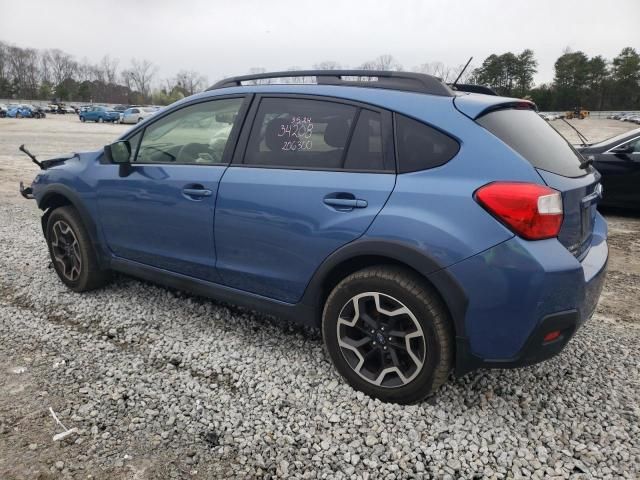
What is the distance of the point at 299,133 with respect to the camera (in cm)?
297

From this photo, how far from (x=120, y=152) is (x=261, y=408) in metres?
2.16

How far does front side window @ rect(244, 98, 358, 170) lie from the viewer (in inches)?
110

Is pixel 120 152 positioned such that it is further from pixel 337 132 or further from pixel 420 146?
pixel 420 146

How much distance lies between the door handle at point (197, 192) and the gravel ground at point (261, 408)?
3.33ft

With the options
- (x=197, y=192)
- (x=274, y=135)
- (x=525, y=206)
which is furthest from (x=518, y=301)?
(x=197, y=192)

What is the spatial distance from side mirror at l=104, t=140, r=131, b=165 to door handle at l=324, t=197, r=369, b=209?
1801 millimetres

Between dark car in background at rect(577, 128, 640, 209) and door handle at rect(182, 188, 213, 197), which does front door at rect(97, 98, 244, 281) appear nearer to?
door handle at rect(182, 188, 213, 197)

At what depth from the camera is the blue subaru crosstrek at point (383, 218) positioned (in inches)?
90.7

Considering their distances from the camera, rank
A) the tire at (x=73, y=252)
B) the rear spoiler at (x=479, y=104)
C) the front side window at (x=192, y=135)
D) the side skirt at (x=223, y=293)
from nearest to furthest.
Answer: the rear spoiler at (x=479, y=104)
the side skirt at (x=223, y=293)
the front side window at (x=192, y=135)
the tire at (x=73, y=252)

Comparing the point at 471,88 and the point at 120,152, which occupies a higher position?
the point at 471,88

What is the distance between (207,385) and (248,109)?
174cm

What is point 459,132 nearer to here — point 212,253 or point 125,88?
point 212,253

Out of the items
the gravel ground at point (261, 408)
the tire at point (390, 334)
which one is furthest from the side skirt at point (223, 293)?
the gravel ground at point (261, 408)

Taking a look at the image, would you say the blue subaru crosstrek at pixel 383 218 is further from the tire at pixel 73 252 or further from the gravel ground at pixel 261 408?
the tire at pixel 73 252
